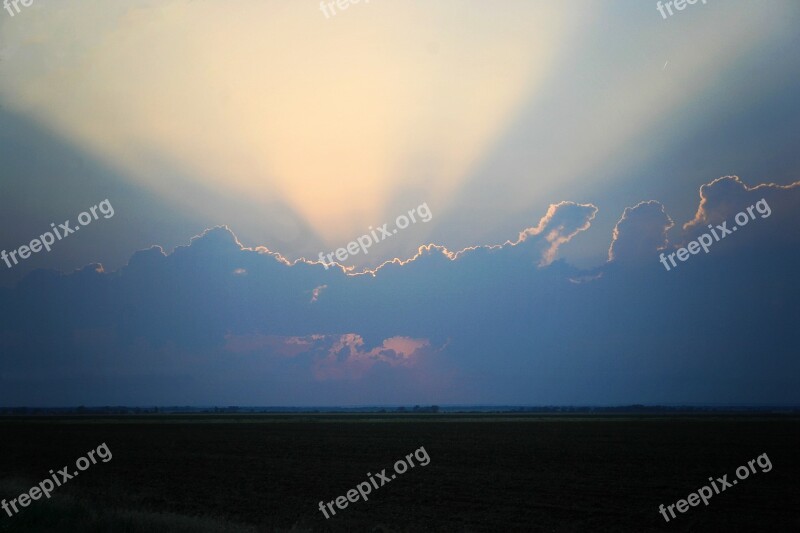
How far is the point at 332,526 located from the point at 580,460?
2258 centimetres

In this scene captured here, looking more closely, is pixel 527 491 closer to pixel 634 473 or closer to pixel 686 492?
pixel 686 492

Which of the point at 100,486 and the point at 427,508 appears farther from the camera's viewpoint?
the point at 100,486

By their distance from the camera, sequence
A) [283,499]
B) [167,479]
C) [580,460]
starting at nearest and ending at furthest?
[283,499], [167,479], [580,460]

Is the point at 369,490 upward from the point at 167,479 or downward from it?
downward

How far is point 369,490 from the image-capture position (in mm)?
26250

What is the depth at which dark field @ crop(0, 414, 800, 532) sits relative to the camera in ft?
61.7

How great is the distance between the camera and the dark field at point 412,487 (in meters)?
18.8

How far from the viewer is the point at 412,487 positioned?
26547mm

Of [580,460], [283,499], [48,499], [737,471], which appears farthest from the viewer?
[580,460]

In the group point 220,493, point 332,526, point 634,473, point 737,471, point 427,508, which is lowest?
point 737,471

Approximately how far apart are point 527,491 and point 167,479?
16665 mm

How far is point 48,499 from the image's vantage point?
18.1 metres

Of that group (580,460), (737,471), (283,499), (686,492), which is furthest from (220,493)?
(737,471)

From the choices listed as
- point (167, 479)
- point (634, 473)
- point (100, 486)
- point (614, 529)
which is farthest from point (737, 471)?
point (100, 486)
